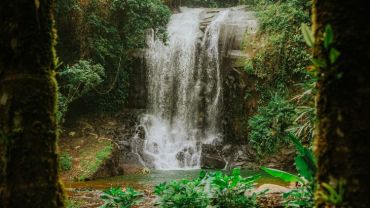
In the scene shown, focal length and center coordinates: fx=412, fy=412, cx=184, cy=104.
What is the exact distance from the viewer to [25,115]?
253 centimetres

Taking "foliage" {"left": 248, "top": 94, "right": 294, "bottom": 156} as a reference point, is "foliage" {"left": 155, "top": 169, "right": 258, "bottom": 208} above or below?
above

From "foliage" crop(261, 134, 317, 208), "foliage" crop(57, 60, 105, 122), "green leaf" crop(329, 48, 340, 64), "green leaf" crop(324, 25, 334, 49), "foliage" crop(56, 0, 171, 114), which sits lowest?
"foliage" crop(261, 134, 317, 208)

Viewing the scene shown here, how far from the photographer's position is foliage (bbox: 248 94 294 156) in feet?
52.0

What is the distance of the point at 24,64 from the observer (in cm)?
253

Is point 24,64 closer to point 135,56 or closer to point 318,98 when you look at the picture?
point 318,98

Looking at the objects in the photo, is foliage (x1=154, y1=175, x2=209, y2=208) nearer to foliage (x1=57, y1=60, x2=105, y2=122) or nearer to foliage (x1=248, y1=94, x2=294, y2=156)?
foliage (x1=57, y1=60, x2=105, y2=122)

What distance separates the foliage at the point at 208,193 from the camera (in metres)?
4.09

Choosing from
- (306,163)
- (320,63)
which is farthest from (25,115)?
(306,163)

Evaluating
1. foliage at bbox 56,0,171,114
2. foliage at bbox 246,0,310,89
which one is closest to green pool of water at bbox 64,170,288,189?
foliage at bbox 246,0,310,89

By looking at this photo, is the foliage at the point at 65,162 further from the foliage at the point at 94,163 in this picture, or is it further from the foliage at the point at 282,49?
the foliage at the point at 282,49

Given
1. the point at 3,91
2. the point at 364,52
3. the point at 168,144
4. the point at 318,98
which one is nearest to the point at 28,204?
the point at 3,91

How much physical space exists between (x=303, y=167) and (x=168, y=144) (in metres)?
15.0

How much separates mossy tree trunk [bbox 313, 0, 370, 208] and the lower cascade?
15.4 m

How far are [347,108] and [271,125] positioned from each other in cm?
1460
